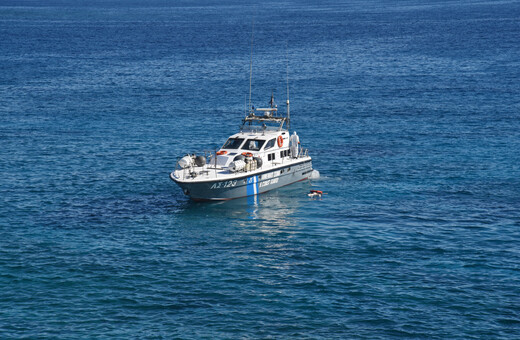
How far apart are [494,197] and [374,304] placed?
23.1 m

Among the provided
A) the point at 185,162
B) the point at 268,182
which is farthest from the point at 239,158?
the point at 185,162

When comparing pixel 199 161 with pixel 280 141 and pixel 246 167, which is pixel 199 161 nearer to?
pixel 246 167

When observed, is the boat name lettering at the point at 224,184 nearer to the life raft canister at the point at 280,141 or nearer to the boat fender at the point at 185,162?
the boat fender at the point at 185,162

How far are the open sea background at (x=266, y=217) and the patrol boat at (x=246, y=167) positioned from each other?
1263 millimetres

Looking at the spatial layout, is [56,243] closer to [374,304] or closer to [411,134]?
[374,304]

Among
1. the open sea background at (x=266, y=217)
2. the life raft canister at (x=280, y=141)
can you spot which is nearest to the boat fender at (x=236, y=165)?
the open sea background at (x=266, y=217)

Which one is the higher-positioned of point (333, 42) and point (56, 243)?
point (333, 42)

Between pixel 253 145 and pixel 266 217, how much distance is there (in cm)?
857

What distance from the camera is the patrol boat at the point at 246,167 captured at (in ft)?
184

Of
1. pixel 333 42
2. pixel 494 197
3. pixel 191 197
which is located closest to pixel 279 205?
pixel 191 197

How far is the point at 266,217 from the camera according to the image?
178 feet

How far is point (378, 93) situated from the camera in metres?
104

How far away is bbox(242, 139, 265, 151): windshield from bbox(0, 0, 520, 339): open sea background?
13.1 ft

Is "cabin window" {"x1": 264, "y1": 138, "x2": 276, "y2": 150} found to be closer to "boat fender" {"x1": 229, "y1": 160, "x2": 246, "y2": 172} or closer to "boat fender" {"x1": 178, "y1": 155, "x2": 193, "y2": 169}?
"boat fender" {"x1": 229, "y1": 160, "x2": 246, "y2": 172}
